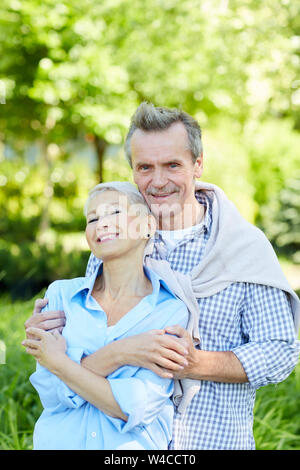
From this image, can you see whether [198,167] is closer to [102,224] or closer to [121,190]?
[121,190]

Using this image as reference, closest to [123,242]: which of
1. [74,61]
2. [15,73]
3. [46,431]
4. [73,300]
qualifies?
[73,300]

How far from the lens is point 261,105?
1201cm

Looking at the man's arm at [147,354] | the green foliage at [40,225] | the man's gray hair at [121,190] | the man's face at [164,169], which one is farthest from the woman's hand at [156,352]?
the green foliage at [40,225]

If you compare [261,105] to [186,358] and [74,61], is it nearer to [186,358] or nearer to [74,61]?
[74,61]

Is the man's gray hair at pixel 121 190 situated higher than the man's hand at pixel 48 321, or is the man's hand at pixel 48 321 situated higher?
the man's gray hair at pixel 121 190

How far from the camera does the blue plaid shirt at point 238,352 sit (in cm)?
216

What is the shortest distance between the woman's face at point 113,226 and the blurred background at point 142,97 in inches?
72.8

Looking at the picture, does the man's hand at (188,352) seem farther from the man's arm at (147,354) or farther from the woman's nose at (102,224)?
the woman's nose at (102,224)

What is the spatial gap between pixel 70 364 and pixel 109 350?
141mm

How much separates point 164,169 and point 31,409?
224cm

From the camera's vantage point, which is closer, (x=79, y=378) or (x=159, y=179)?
(x=79, y=378)

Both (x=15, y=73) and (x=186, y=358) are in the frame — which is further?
(x=15, y=73)

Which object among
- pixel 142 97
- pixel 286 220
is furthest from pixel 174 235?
pixel 286 220

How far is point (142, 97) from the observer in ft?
34.3
